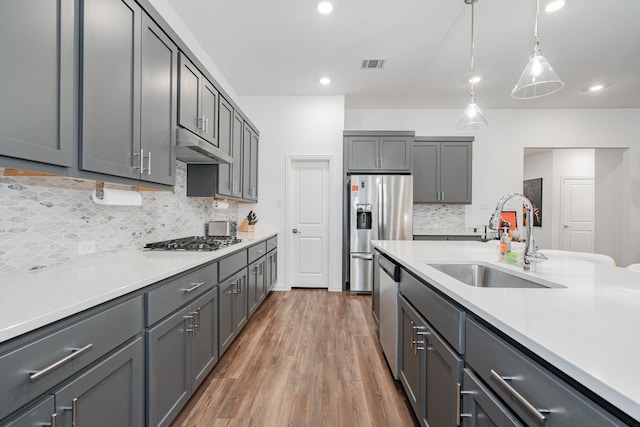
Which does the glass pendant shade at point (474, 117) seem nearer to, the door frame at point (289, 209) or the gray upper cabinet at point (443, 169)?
the gray upper cabinet at point (443, 169)

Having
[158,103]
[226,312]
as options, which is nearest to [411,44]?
[158,103]

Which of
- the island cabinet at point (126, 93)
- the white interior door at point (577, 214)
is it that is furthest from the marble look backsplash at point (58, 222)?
the white interior door at point (577, 214)

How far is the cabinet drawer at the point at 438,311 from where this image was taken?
1016 millimetres

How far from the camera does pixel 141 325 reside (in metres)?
1.23

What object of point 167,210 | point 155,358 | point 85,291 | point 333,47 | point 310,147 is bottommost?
point 155,358

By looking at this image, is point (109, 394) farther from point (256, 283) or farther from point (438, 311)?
point (256, 283)

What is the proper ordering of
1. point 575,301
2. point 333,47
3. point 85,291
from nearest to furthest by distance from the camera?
point 575,301 → point 85,291 → point 333,47

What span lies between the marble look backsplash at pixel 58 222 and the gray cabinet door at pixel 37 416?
826 millimetres

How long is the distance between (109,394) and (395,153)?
4.20m

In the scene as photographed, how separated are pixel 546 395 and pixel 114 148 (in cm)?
194

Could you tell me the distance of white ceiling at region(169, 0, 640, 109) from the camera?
2.59 m

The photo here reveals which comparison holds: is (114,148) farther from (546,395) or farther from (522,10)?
(522,10)

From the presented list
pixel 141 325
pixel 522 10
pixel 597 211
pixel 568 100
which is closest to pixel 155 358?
pixel 141 325

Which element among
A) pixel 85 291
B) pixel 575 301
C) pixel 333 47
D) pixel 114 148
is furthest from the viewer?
pixel 333 47
